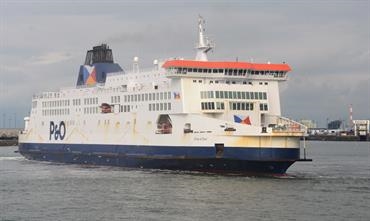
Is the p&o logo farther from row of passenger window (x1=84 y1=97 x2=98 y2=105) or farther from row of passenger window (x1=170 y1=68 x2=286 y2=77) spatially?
row of passenger window (x1=170 y1=68 x2=286 y2=77)

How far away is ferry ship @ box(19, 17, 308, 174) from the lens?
35312mm

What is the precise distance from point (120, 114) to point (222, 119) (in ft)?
28.8

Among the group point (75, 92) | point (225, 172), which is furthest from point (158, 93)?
point (75, 92)

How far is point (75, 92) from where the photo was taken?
4984 centimetres

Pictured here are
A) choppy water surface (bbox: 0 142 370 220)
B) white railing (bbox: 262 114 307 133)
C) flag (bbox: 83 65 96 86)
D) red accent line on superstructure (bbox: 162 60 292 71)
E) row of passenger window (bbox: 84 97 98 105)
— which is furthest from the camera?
flag (bbox: 83 65 96 86)

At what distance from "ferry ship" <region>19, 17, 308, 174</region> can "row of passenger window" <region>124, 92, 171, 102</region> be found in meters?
0.06

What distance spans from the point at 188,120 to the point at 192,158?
7.88 ft

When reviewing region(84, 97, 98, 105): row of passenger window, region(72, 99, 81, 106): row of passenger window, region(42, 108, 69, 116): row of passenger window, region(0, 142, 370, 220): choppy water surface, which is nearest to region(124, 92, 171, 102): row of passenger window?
region(84, 97, 98, 105): row of passenger window

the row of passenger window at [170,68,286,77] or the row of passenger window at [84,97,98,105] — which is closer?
the row of passenger window at [170,68,286,77]

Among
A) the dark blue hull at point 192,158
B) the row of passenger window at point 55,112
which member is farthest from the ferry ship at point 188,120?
the row of passenger window at point 55,112

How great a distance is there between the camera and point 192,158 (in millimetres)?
37156

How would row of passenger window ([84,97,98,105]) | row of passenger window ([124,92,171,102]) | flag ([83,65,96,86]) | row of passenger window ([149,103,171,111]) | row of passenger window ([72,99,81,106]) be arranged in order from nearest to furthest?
1. row of passenger window ([149,103,171,111])
2. row of passenger window ([124,92,171,102])
3. row of passenger window ([84,97,98,105])
4. row of passenger window ([72,99,81,106])
5. flag ([83,65,96,86])

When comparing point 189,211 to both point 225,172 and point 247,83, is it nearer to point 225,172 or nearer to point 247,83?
point 225,172

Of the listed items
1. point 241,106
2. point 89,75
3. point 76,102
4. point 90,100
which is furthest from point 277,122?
point 89,75
